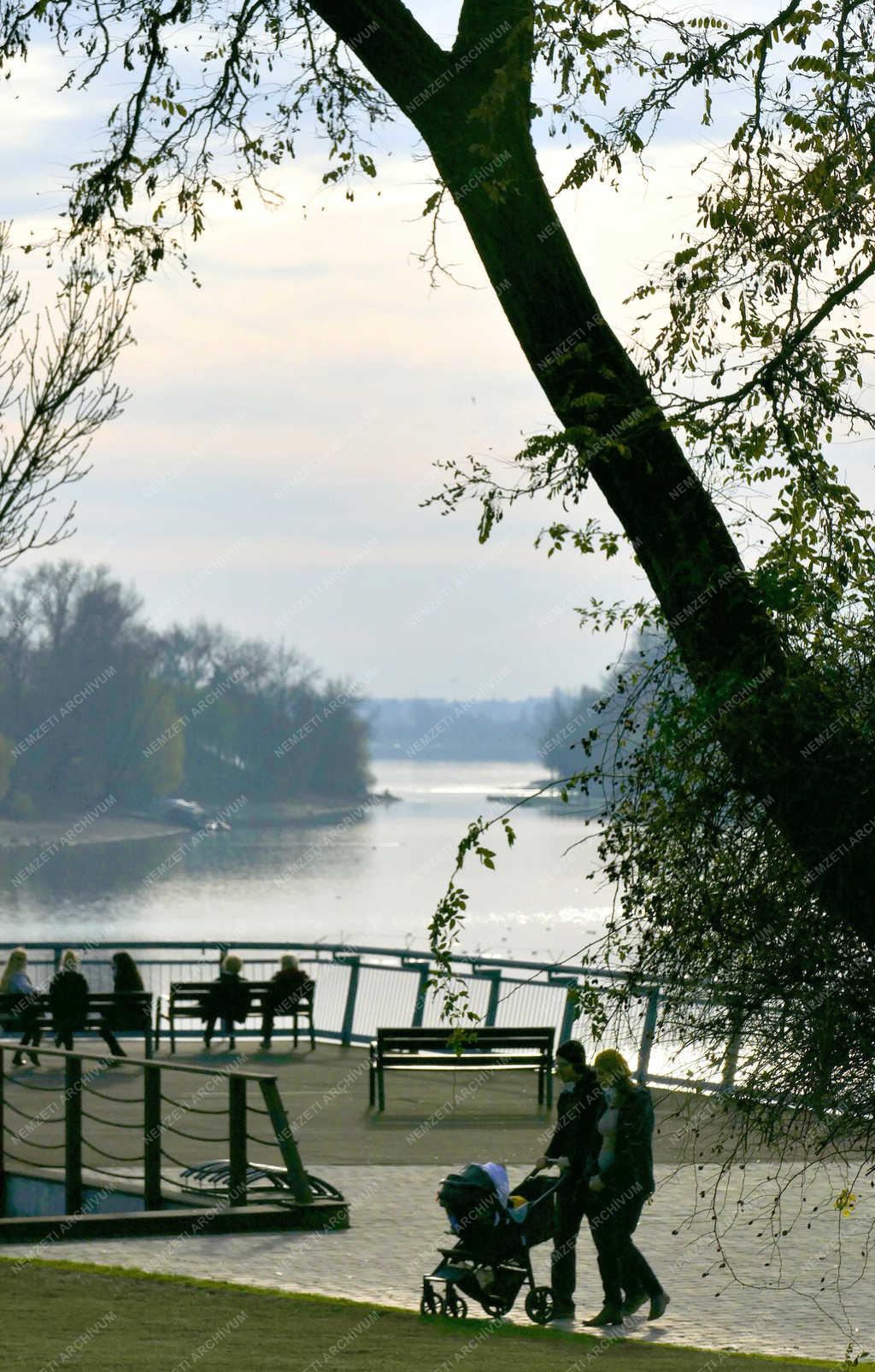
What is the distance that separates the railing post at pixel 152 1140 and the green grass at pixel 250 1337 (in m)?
2.19

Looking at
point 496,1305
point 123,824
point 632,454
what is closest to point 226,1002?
point 496,1305

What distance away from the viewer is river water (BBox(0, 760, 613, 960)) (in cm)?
5738

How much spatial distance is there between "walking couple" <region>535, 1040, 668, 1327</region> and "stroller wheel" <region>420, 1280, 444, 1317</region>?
0.85m

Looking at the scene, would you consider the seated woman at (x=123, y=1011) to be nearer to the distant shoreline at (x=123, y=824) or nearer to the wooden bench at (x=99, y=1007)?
the wooden bench at (x=99, y=1007)

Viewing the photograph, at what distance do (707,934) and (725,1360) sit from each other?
11.0ft

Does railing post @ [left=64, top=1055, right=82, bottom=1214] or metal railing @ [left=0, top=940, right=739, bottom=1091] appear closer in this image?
railing post @ [left=64, top=1055, right=82, bottom=1214]

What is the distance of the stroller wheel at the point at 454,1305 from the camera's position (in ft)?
35.3

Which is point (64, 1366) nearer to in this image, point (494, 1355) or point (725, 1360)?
point (494, 1355)

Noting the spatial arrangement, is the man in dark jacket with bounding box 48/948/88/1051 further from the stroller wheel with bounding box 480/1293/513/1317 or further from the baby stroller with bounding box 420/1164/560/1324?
the stroller wheel with bounding box 480/1293/513/1317

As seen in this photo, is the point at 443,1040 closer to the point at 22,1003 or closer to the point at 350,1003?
the point at 350,1003

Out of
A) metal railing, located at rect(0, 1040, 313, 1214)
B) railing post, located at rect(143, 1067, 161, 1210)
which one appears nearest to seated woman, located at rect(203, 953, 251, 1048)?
metal railing, located at rect(0, 1040, 313, 1214)

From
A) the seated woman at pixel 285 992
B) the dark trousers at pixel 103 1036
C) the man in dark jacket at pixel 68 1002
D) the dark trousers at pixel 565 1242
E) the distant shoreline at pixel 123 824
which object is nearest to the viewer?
the dark trousers at pixel 565 1242

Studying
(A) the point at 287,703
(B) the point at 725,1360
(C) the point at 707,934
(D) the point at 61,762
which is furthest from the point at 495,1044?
(A) the point at 287,703

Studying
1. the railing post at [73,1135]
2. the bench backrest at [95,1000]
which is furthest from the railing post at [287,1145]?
the bench backrest at [95,1000]
